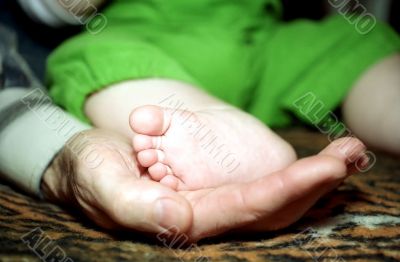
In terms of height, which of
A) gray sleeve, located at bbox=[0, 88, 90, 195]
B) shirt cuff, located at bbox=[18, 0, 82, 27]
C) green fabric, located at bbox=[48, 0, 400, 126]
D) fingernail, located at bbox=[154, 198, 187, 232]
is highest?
green fabric, located at bbox=[48, 0, 400, 126]

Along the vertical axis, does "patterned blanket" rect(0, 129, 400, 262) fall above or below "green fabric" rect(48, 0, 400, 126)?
below

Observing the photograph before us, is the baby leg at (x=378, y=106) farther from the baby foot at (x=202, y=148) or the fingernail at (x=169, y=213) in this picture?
the fingernail at (x=169, y=213)

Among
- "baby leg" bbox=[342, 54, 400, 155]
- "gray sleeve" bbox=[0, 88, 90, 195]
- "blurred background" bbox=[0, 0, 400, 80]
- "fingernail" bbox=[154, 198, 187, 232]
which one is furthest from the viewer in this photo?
"blurred background" bbox=[0, 0, 400, 80]

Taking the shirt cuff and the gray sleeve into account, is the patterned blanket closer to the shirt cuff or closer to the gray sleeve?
the gray sleeve

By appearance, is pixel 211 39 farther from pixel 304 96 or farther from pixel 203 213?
pixel 203 213

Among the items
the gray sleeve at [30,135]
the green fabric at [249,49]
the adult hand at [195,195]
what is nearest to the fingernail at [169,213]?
the adult hand at [195,195]

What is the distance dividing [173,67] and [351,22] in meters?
0.44

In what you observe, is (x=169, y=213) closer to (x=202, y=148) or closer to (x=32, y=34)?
(x=202, y=148)

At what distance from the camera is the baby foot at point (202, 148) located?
46 cm

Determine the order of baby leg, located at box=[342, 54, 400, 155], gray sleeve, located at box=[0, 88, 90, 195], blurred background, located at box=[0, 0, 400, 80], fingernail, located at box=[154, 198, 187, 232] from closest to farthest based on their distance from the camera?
fingernail, located at box=[154, 198, 187, 232] → gray sleeve, located at box=[0, 88, 90, 195] → baby leg, located at box=[342, 54, 400, 155] → blurred background, located at box=[0, 0, 400, 80]

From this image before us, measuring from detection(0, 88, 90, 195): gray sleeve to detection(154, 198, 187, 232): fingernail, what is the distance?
0.21 m

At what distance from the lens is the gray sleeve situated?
1.87 feet

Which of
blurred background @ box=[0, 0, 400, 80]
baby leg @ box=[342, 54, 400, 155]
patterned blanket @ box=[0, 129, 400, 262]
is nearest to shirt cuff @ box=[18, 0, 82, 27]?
blurred background @ box=[0, 0, 400, 80]

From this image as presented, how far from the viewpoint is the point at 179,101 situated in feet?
2.01
